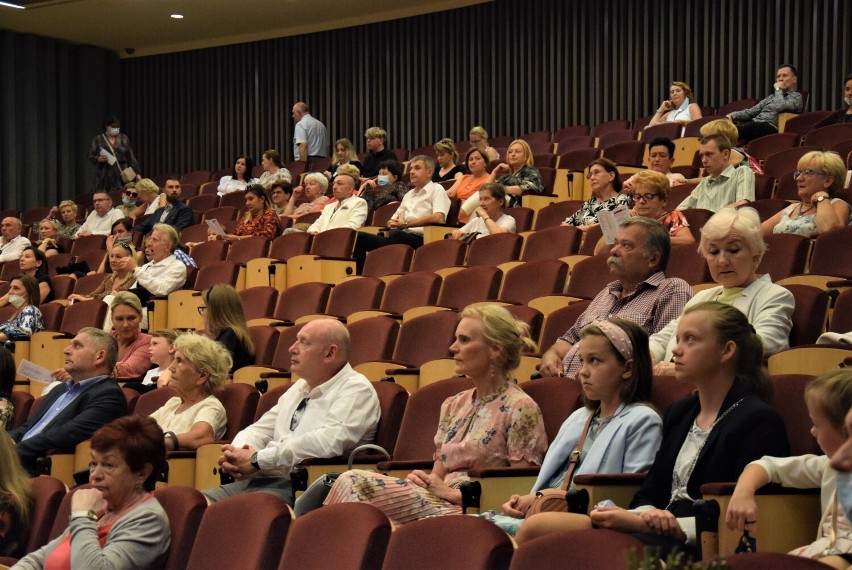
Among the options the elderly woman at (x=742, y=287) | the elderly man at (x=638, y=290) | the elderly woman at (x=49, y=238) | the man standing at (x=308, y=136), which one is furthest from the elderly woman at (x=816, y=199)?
the man standing at (x=308, y=136)

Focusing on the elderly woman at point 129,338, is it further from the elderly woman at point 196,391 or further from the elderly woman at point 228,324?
the elderly woman at point 196,391

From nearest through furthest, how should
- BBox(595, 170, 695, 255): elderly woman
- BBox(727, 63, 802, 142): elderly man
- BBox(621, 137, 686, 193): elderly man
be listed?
1. BBox(595, 170, 695, 255): elderly woman
2. BBox(621, 137, 686, 193): elderly man
3. BBox(727, 63, 802, 142): elderly man

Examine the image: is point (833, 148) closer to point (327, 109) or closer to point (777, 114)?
point (777, 114)

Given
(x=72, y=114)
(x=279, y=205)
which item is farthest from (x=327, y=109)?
(x=279, y=205)

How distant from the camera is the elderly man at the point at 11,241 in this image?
8.82 m

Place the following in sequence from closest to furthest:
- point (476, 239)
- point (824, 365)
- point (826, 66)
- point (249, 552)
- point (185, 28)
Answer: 1. point (249, 552)
2. point (824, 365)
3. point (476, 239)
4. point (826, 66)
5. point (185, 28)

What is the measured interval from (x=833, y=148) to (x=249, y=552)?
4713 millimetres

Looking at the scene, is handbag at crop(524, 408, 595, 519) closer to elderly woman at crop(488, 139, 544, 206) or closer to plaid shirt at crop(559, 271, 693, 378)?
plaid shirt at crop(559, 271, 693, 378)

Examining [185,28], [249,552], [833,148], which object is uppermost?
[185,28]

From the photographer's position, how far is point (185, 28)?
1200cm

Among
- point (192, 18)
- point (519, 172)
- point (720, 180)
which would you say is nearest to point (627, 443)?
point (720, 180)

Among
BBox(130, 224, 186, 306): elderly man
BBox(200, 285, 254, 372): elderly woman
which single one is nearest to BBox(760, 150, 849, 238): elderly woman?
BBox(200, 285, 254, 372): elderly woman

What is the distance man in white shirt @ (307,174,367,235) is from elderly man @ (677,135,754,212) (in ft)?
7.73

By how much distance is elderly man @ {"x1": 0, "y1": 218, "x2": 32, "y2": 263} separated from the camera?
8.82m
